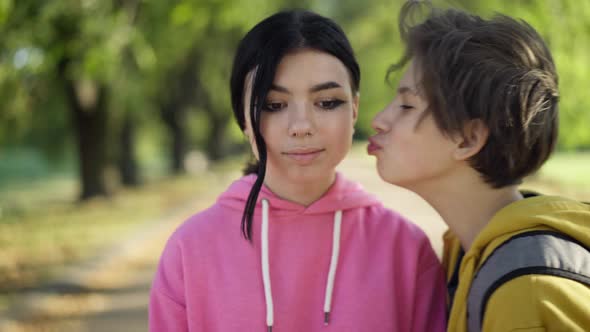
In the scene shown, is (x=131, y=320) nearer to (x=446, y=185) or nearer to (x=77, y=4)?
(x=77, y=4)

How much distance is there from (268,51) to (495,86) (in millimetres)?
655

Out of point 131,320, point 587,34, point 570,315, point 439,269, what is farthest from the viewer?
point 587,34

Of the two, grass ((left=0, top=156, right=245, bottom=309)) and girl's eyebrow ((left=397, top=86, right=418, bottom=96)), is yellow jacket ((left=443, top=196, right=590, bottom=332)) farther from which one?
grass ((left=0, top=156, right=245, bottom=309))

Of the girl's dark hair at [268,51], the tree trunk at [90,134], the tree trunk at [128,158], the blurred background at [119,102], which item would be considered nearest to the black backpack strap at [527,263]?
the girl's dark hair at [268,51]

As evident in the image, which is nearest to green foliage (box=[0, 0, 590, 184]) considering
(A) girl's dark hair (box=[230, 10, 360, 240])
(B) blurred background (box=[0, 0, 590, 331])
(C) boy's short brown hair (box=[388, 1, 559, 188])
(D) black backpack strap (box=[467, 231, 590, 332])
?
(B) blurred background (box=[0, 0, 590, 331])

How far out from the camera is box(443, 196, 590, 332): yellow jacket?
57.1 inches

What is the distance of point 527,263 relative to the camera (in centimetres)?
151

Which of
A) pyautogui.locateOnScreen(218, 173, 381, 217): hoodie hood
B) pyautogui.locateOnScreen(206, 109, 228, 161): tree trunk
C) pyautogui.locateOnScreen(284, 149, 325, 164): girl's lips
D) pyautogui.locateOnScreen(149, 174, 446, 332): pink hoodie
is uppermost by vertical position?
pyautogui.locateOnScreen(284, 149, 325, 164): girl's lips

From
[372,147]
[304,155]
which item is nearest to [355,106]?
[372,147]

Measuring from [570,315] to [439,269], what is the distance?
682mm

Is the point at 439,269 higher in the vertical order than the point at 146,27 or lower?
lower

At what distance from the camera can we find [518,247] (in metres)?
1.57

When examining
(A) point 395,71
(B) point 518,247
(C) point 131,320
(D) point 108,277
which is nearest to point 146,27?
(D) point 108,277

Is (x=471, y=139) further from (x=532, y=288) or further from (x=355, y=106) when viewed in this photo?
(x=532, y=288)
